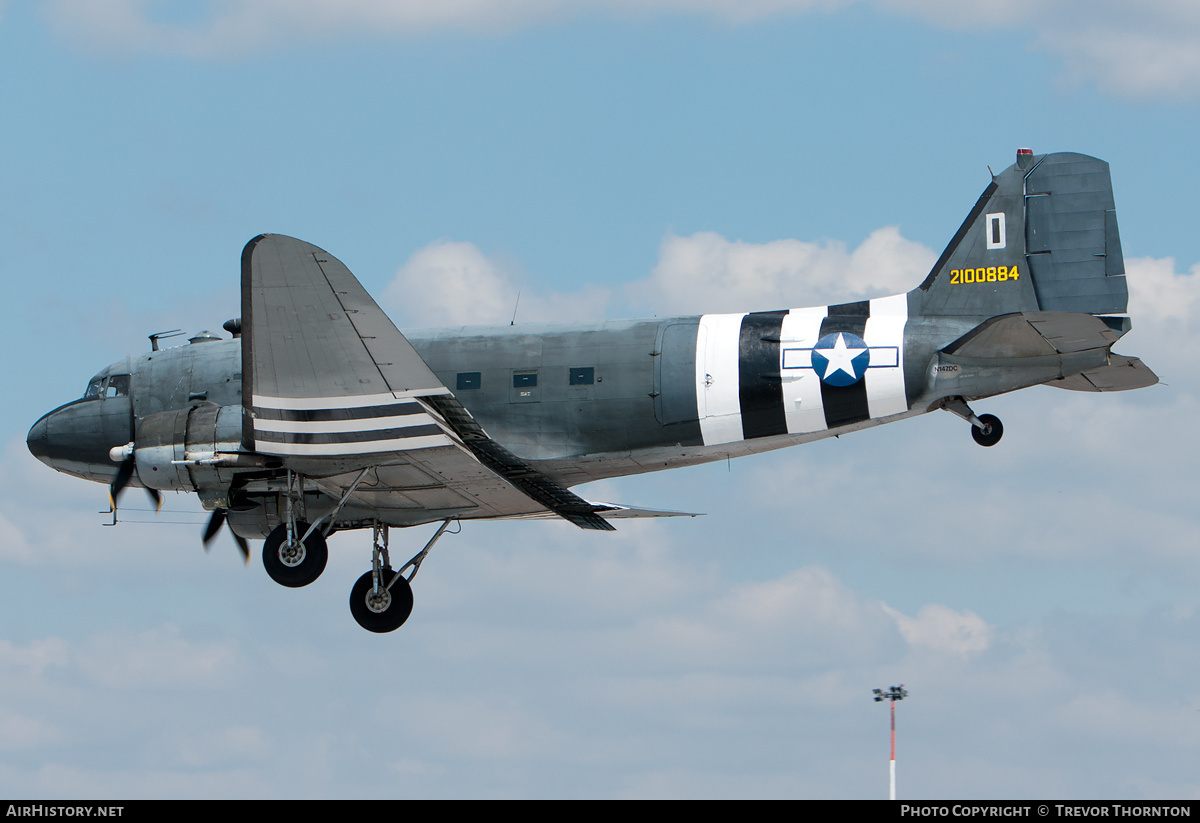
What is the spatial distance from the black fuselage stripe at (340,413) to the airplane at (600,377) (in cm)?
3

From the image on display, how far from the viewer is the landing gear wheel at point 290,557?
25.3m

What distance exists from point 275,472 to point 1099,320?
45.0 feet

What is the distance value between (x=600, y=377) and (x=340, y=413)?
14.4 feet

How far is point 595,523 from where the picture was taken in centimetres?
2877

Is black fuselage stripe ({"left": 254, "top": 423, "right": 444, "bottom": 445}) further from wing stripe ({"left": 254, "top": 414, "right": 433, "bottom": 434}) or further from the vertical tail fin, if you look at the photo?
the vertical tail fin

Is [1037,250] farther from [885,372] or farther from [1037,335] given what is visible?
[885,372]

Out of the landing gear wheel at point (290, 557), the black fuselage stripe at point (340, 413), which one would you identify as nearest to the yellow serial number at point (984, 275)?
the black fuselage stripe at point (340, 413)

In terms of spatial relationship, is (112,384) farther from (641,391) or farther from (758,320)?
(758,320)

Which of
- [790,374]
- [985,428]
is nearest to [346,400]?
[790,374]

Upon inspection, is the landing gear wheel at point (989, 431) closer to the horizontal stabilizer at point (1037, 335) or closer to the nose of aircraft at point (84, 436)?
the horizontal stabilizer at point (1037, 335)

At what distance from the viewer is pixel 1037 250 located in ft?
80.6

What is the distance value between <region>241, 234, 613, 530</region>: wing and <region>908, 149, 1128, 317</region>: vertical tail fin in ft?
26.0

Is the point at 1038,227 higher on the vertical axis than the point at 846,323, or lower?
higher
